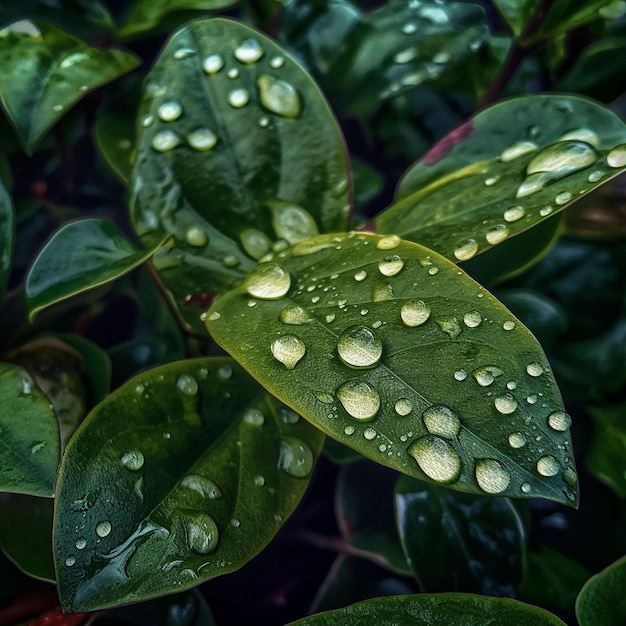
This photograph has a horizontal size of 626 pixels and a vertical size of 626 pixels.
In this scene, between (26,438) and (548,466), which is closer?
(548,466)

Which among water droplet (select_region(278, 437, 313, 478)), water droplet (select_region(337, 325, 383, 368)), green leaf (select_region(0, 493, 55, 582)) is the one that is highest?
water droplet (select_region(337, 325, 383, 368))

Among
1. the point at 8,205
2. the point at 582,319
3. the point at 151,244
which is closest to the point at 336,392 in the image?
the point at 151,244

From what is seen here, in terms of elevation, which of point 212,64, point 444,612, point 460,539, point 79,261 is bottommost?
point 460,539

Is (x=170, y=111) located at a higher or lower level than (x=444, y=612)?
higher

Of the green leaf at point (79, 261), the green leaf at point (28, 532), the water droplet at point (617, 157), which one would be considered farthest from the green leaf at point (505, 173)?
the green leaf at point (28, 532)

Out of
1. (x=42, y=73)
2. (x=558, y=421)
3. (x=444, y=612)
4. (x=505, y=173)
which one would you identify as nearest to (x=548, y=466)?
(x=558, y=421)

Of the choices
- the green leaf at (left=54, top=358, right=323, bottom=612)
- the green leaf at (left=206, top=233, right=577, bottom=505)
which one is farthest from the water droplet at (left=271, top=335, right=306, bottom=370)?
the green leaf at (left=54, top=358, right=323, bottom=612)

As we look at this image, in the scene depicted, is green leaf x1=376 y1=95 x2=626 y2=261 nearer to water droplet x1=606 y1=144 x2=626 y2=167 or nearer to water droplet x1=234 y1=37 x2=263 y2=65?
water droplet x1=606 y1=144 x2=626 y2=167

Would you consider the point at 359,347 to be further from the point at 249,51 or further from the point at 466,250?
the point at 249,51
